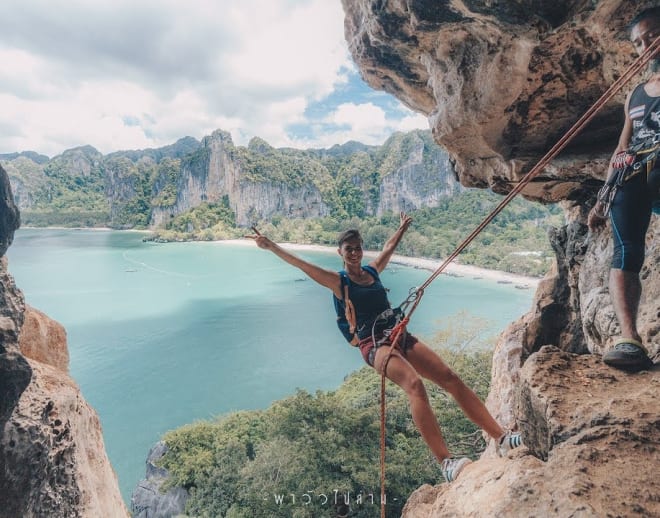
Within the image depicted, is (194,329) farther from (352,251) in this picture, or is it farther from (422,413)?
(422,413)

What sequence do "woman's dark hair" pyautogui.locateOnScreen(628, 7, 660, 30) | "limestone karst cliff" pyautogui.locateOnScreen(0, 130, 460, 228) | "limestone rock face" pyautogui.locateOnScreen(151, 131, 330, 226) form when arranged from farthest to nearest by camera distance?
"limestone rock face" pyautogui.locateOnScreen(151, 131, 330, 226) → "limestone karst cliff" pyautogui.locateOnScreen(0, 130, 460, 228) → "woman's dark hair" pyautogui.locateOnScreen(628, 7, 660, 30)

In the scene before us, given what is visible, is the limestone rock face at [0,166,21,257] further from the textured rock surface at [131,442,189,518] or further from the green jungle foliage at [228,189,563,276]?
the green jungle foliage at [228,189,563,276]

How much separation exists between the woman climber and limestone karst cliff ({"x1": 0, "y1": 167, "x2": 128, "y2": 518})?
5.86 ft

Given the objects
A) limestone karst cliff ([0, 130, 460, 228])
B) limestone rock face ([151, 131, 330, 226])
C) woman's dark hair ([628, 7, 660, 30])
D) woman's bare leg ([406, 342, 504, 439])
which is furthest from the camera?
limestone rock face ([151, 131, 330, 226])

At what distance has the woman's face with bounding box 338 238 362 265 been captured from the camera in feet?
7.93

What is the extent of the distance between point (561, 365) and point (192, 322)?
2898 centimetres

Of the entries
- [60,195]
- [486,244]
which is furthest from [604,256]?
[60,195]

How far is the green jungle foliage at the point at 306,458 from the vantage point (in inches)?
317

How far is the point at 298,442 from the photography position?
29.4ft

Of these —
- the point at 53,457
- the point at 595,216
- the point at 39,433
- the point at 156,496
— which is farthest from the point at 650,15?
the point at 156,496

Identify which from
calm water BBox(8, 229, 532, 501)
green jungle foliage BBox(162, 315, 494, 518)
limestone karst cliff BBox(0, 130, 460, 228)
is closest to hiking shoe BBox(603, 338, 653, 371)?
green jungle foliage BBox(162, 315, 494, 518)

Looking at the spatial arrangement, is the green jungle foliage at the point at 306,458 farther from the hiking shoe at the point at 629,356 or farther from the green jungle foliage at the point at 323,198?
the green jungle foliage at the point at 323,198

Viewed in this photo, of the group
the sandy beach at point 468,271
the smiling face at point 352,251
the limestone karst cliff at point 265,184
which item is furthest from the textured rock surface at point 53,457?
the limestone karst cliff at point 265,184

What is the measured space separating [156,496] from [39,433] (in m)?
9.70
